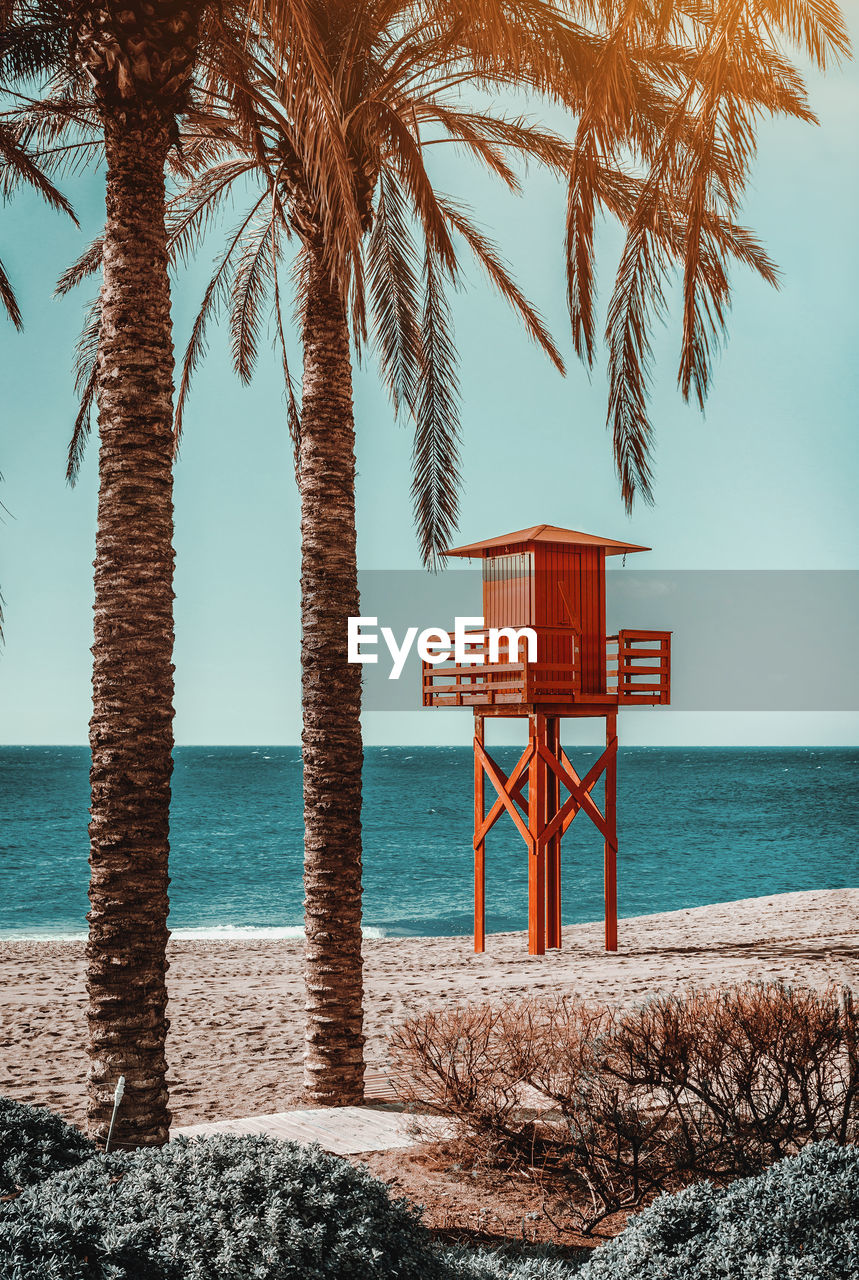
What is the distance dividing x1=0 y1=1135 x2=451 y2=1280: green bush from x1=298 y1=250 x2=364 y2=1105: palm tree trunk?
13.0 feet

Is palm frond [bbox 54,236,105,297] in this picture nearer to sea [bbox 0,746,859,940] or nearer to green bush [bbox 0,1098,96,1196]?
Answer: green bush [bbox 0,1098,96,1196]

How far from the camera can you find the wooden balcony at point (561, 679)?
14.9 m

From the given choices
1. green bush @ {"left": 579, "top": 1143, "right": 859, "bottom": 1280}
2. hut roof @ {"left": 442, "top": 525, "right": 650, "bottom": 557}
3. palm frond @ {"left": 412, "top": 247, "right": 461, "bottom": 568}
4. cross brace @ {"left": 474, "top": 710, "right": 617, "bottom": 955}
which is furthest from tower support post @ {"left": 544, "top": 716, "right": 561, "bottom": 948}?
green bush @ {"left": 579, "top": 1143, "right": 859, "bottom": 1280}

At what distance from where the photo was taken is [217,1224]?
303 cm

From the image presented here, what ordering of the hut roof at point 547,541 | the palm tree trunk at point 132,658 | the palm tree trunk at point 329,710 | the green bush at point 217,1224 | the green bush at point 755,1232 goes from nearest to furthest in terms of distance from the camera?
1. the green bush at point 217,1224
2. the green bush at point 755,1232
3. the palm tree trunk at point 132,658
4. the palm tree trunk at point 329,710
5. the hut roof at point 547,541

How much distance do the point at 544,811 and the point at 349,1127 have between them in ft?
30.2

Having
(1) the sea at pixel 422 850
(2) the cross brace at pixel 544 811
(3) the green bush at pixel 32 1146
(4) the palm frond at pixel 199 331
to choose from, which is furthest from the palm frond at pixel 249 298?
(1) the sea at pixel 422 850

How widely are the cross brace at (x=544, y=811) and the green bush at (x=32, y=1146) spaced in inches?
440

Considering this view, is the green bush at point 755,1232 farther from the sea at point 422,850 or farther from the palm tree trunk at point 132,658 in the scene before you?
the sea at point 422,850

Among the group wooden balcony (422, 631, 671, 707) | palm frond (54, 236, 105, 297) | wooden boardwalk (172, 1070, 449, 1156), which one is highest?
palm frond (54, 236, 105, 297)

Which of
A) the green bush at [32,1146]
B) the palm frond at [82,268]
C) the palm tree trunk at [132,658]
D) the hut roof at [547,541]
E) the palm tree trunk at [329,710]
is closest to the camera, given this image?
the green bush at [32,1146]

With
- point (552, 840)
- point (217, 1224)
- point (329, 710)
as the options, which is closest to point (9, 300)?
point (329, 710)

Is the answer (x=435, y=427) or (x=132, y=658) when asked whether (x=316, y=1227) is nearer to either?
(x=132, y=658)

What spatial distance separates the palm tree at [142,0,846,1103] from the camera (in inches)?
224
